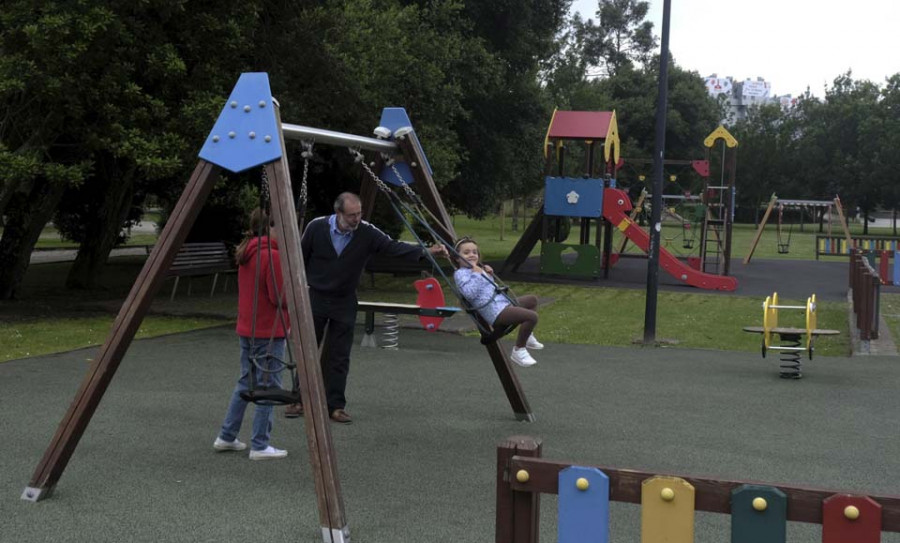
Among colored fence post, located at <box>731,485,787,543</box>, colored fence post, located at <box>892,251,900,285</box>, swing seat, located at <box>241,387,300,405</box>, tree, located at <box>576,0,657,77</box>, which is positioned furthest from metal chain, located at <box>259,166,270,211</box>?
tree, located at <box>576,0,657,77</box>

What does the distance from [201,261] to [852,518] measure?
56.2 ft

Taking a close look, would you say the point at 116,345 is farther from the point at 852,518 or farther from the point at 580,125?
the point at 580,125

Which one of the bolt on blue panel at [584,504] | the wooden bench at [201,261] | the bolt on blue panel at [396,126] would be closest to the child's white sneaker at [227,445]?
the bolt on blue panel at [396,126]

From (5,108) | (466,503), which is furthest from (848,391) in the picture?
(5,108)

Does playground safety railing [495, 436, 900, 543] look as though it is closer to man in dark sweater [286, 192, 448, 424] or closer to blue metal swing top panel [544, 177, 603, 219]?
man in dark sweater [286, 192, 448, 424]

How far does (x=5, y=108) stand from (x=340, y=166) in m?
6.63

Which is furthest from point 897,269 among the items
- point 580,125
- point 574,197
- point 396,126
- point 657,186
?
point 396,126

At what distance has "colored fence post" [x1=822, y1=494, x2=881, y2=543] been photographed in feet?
9.21

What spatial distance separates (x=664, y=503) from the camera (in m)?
3.03

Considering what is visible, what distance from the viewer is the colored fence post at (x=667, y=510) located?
2998 millimetres

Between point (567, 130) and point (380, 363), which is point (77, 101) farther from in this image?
point (567, 130)

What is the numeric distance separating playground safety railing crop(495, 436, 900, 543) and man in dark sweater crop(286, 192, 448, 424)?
13.2ft

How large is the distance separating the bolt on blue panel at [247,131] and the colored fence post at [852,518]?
3970 mm

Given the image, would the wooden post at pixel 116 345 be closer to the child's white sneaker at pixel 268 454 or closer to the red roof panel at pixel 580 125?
the child's white sneaker at pixel 268 454
